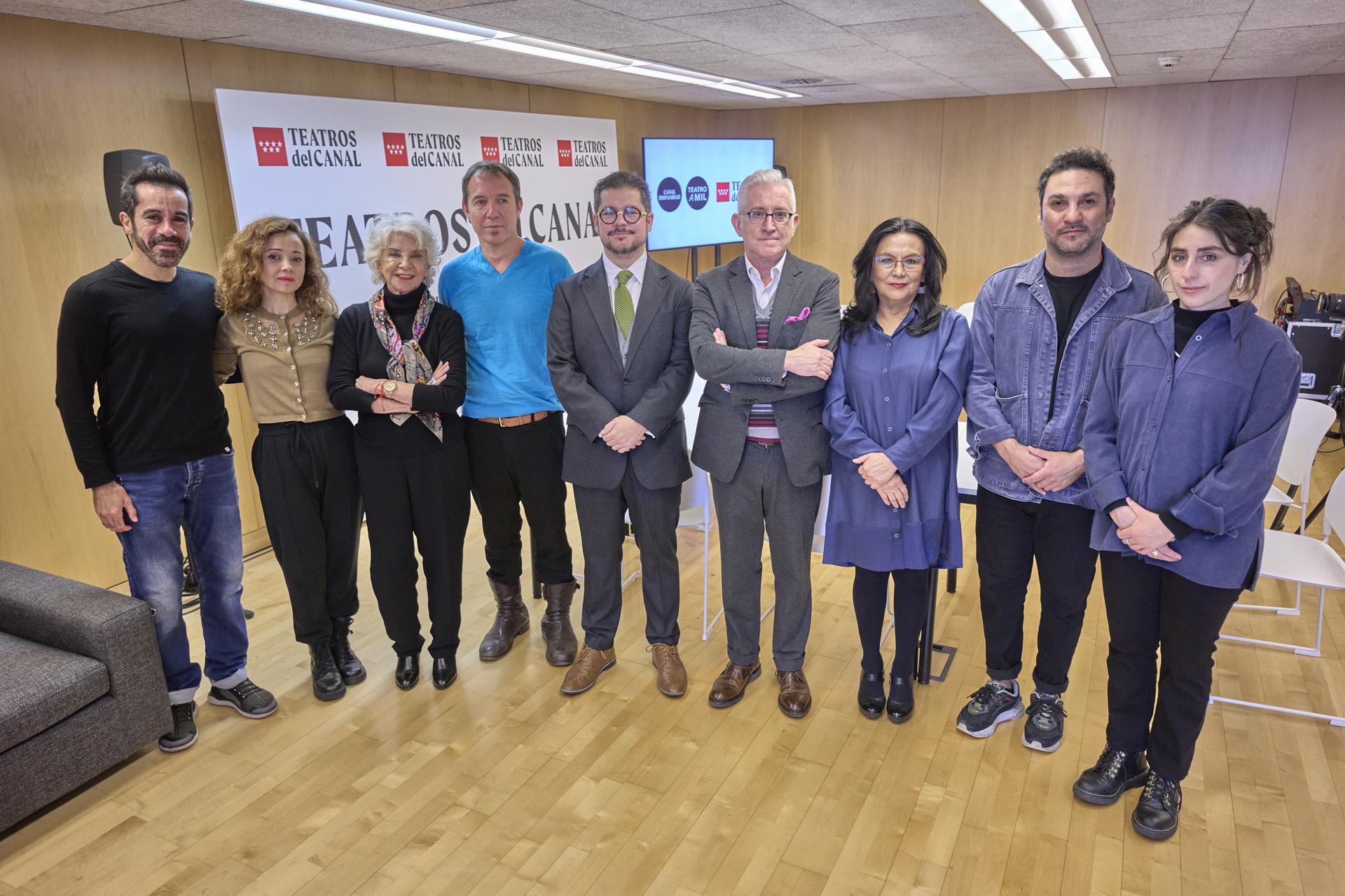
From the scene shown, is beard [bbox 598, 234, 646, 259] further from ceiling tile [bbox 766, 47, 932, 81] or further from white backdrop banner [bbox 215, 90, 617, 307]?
ceiling tile [bbox 766, 47, 932, 81]

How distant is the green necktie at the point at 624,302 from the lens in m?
3.00

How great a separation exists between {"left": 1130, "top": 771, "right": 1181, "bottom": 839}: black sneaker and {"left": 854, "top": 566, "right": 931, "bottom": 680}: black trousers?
0.80m

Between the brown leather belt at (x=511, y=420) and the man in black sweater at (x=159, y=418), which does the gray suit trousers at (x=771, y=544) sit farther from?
the man in black sweater at (x=159, y=418)

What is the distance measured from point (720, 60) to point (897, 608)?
161 inches

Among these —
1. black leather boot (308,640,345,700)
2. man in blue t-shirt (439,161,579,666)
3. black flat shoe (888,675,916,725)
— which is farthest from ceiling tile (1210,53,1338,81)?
black leather boot (308,640,345,700)

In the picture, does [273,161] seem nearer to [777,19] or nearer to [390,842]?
[777,19]

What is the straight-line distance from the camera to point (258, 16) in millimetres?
3631

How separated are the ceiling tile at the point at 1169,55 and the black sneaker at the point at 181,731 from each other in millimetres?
6470

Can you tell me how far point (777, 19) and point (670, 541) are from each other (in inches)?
109

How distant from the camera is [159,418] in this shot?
280cm

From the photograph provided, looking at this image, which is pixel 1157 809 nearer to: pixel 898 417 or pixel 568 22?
pixel 898 417

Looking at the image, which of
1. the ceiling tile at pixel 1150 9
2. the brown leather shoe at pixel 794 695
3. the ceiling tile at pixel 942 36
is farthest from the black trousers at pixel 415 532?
the ceiling tile at pixel 1150 9

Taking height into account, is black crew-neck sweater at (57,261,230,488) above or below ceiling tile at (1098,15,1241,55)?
below

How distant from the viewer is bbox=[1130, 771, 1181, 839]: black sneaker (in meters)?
2.43
